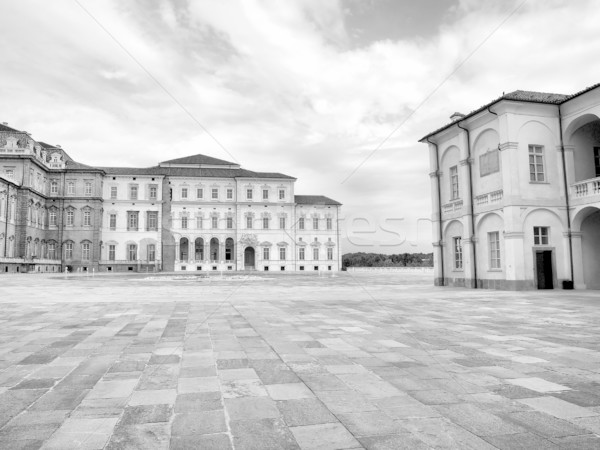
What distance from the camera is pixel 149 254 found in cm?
6059

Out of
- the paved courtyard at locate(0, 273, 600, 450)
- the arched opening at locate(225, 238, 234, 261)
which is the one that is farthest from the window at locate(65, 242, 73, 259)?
the paved courtyard at locate(0, 273, 600, 450)

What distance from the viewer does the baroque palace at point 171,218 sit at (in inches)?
2250

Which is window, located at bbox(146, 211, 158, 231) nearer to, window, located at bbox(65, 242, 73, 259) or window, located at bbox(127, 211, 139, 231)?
window, located at bbox(127, 211, 139, 231)

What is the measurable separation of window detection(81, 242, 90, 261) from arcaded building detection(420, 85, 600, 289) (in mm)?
51475

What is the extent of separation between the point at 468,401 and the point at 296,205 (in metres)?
61.7

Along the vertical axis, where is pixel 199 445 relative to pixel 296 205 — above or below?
below

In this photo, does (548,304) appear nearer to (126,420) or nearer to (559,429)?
(559,429)

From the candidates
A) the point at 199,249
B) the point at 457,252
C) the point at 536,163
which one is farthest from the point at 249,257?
the point at 536,163

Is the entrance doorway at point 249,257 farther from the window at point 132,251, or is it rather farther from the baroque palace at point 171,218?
the window at point 132,251

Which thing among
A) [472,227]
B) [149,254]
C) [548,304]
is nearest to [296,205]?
[149,254]

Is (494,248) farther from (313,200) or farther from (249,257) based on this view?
(249,257)

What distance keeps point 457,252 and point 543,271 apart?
4.63 meters

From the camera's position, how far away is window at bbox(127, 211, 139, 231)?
60750mm

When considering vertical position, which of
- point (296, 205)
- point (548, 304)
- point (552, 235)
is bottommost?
point (548, 304)
